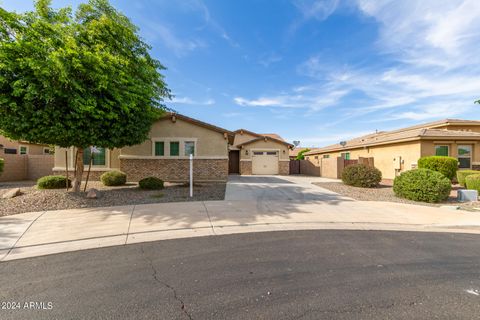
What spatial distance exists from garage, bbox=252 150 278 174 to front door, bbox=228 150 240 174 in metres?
2.30

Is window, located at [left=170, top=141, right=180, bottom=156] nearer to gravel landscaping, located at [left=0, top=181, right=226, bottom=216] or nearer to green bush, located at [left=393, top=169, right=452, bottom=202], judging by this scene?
gravel landscaping, located at [left=0, top=181, right=226, bottom=216]

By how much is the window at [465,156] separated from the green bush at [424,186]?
25.1ft

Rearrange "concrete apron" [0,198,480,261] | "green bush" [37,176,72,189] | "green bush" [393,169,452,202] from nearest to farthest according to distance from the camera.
Answer: "concrete apron" [0,198,480,261] → "green bush" [393,169,452,202] → "green bush" [37,176,72,189]

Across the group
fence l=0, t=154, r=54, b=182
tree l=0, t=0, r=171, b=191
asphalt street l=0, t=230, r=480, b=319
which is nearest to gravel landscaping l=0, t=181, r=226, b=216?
tree l=0, t=0, r=171, b=191

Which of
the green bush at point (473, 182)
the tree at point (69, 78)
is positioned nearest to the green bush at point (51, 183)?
the tree at point (69, 78)

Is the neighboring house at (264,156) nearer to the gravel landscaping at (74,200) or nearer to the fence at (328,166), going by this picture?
the fence at (328,166)

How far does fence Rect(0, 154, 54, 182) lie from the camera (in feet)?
47.4

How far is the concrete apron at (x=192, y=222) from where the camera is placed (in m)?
4.66

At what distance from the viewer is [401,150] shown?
49.9 ft

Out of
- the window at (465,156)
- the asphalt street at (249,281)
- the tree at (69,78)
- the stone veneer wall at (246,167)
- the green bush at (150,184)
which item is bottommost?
the asphalt street at (249,281)

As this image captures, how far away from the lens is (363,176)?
1248 centimetres

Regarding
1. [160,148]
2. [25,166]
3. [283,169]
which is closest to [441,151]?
[283,169]

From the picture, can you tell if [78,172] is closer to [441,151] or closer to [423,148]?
[423,148]

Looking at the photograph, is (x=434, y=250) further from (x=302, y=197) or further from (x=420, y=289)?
(x=302, y=197)
